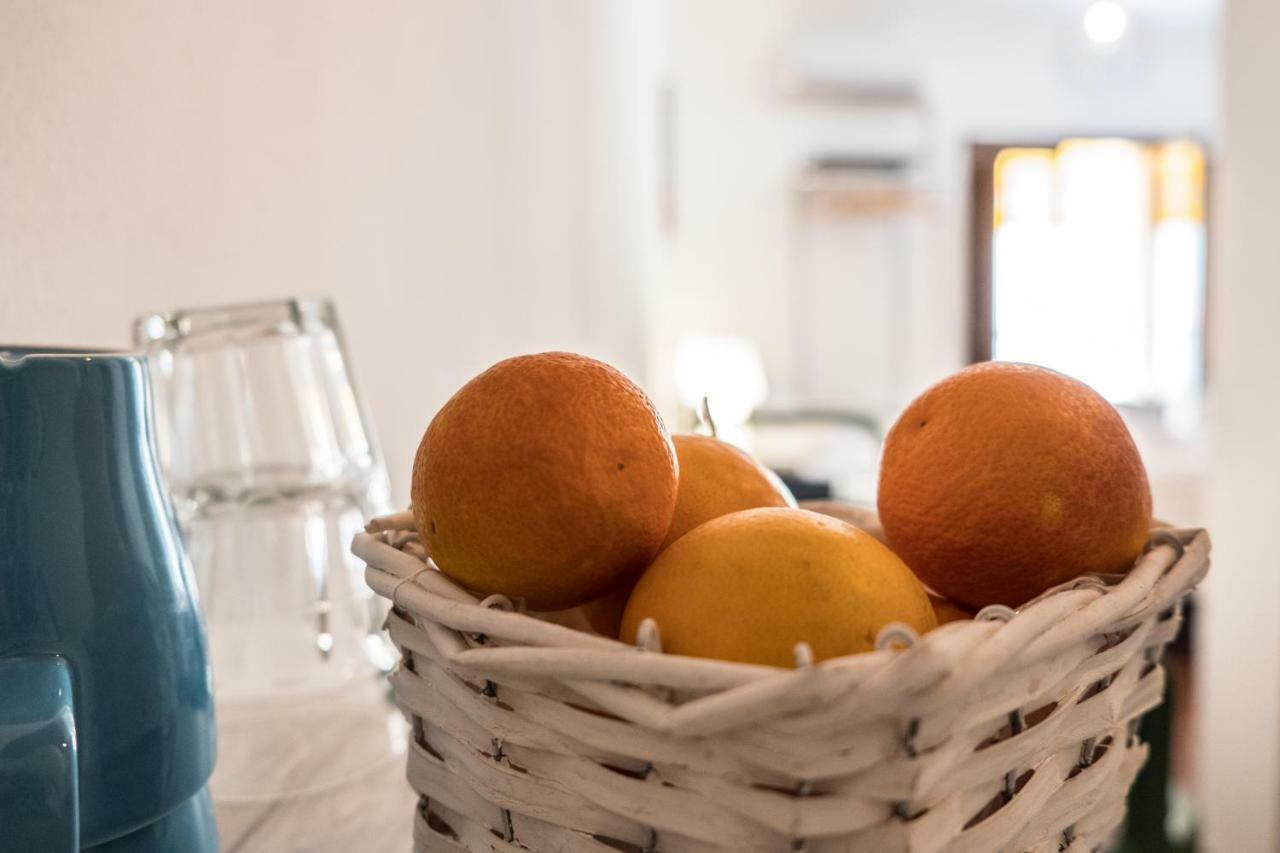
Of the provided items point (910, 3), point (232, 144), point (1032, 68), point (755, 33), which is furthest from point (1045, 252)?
point (232, 144)

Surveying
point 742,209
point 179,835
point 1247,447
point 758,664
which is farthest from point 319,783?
point 742,209

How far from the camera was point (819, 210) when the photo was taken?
4.49m

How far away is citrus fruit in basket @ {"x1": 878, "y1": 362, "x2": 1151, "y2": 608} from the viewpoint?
0.37 metres

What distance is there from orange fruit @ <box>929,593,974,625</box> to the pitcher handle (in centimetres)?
29

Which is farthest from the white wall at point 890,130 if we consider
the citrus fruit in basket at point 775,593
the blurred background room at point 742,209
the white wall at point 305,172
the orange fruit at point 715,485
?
the citrus fruit in basket at point 775,593

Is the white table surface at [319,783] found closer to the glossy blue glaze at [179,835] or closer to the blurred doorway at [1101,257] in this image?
the glossy blue glaze at [179,835]

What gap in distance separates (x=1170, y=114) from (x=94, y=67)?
198 inches

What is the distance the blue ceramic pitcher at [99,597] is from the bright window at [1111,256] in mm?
4677

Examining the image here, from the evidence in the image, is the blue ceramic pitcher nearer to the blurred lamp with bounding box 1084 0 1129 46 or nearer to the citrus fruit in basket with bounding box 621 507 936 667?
the citrus fruit in basket with bounding box 621 507 936 667

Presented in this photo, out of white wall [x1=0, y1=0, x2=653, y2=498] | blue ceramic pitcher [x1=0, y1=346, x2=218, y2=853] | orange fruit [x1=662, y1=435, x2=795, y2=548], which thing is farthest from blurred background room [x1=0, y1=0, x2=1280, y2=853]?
orange fruit [x1=662, y1=435, x2=795, y2=548]

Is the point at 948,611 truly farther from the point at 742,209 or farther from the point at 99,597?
the point at 742,209

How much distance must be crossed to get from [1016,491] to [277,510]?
1.24 ft

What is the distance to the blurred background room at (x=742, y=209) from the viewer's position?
565 mm

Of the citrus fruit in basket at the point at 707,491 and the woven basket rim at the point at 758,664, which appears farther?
the citrus fruit in basket at the point at 707,491
